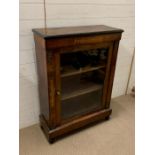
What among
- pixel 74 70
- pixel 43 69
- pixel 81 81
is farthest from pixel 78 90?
pixel 43 69

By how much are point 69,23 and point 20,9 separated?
45 centimetres

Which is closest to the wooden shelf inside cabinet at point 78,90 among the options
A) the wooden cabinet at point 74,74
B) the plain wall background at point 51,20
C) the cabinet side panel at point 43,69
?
the wooden cabinet at point 74,74

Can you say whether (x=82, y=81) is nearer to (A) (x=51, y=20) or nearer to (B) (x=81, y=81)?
(B) (x=81, y=81)

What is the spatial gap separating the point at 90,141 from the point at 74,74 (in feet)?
2.21

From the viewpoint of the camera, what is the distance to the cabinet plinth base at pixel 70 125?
5.35 ft

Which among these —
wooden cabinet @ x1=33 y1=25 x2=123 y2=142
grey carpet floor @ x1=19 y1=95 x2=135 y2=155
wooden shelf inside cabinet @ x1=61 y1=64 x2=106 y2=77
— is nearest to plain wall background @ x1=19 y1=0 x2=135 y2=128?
wooden cabinet @ x1=33 y1=25 x2=123 y2=142

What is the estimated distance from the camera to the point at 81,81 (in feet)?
5.99

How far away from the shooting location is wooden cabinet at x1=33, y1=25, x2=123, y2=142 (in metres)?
1.36

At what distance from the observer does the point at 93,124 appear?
1.94 metres

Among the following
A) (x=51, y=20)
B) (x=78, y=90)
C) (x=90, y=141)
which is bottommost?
(x=90, y=141)

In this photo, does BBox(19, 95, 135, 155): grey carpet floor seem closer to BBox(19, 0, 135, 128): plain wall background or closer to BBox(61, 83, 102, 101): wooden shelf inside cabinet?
BBox(19, 0, 135, 128): plain wall background

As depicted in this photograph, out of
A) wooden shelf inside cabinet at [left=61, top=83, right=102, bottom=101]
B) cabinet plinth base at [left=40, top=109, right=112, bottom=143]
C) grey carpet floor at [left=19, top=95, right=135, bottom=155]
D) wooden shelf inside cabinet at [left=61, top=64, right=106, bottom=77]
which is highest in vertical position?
wooden shelf inside cabinet at [left=61, top=64, right=106, bottom=77]
